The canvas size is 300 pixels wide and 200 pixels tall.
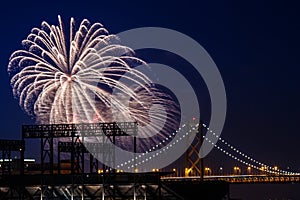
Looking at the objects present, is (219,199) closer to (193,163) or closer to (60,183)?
(60,183)

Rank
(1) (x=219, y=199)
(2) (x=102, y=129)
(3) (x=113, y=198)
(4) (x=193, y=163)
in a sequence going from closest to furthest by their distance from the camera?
(3) (x=113, y=198) < (2) (x=102, y=129) < (1) (x=219, y=199) < (4) (x=193, y=163)

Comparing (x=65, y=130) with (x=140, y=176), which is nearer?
(x=140, y=176)

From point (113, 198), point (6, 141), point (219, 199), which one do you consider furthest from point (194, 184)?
point (6, 141)

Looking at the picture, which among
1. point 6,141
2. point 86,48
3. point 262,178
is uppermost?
point 86,48

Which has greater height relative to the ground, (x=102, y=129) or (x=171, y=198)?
(x=102, y=129)

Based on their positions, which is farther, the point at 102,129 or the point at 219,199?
the point at 219,199

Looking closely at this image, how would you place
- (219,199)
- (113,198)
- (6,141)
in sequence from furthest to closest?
(219,199) → (6,141) → (113,198)

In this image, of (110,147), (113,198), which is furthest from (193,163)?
(113,198)

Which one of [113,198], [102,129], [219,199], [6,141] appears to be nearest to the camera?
[113,198]

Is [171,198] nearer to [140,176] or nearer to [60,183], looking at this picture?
[140,176]
